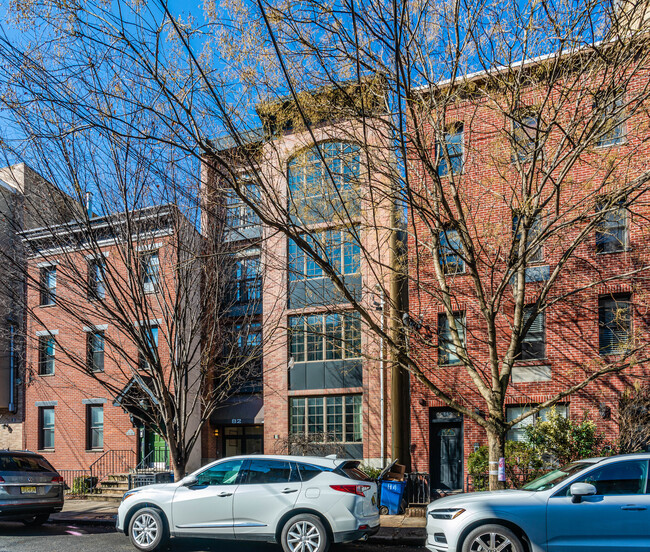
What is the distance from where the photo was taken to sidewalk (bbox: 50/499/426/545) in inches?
446

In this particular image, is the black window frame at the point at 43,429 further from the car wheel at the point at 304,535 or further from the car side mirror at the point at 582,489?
the car side mirror at the point at 582,489

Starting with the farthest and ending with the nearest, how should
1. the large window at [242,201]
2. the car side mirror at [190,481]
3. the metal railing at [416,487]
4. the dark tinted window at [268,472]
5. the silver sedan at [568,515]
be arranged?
the metal railing at [416,487] → the car side mirror at [190,481] → the dark tinted window at [268,472] → the large window at [242,201] → the silver sedan at [568,515]

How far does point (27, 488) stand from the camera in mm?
12953

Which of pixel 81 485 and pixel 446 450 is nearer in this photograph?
pixel 446 450

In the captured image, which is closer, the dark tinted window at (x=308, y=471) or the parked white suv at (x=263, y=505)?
the parked white suv at (x=263, y=505)

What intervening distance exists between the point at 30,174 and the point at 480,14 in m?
10.4

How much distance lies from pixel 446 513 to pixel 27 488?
29.7ft

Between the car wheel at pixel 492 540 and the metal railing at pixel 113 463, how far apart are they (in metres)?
17.1

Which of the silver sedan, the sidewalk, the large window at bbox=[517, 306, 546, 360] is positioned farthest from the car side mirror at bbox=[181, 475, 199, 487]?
the large window at bbox=[517, 306, 546, 360]

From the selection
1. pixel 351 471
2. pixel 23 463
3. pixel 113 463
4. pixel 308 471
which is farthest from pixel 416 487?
pixel 113 463

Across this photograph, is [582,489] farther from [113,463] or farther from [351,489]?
[113,463]

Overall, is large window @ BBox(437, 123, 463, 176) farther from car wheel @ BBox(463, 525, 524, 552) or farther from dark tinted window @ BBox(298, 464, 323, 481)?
car wheel @ BBox(463, 525, 524, 552)

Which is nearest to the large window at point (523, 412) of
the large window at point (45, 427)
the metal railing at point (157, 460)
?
the metal railing at point (157, 460)

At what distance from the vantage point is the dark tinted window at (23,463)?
13.0 m
